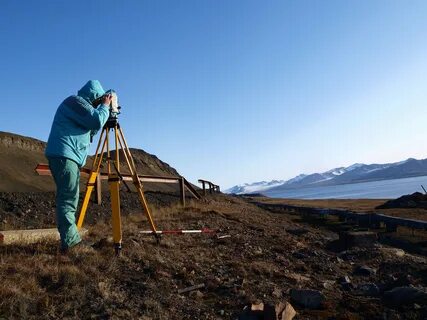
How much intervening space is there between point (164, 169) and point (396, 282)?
3204 cm

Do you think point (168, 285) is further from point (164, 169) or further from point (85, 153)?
point (164, 169)

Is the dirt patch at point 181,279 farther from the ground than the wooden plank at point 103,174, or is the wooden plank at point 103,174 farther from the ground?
the wooden plank at point 103,174

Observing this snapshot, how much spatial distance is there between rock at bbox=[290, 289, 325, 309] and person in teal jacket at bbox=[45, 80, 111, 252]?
2837 millimetres

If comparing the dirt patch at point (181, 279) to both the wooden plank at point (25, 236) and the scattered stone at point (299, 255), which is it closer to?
the scattered stone at point (299, 255)

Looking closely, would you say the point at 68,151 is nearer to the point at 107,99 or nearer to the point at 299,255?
the point at 107,99

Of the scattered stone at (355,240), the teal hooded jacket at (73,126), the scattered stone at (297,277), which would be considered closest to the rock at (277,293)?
the scattered stone at (297,277)

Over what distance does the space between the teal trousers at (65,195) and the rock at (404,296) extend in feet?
13.2

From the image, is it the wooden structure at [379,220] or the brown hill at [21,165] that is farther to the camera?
the wooden structure at [379,220]

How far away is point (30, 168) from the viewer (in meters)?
17.8

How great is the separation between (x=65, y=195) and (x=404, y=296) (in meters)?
4.32

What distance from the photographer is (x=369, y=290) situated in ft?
20.3

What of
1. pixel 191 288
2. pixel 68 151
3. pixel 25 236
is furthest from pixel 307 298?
pixel 25 236

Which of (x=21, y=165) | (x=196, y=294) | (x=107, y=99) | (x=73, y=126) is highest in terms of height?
(x=21, y=165)

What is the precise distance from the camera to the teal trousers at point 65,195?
5.77 metres
